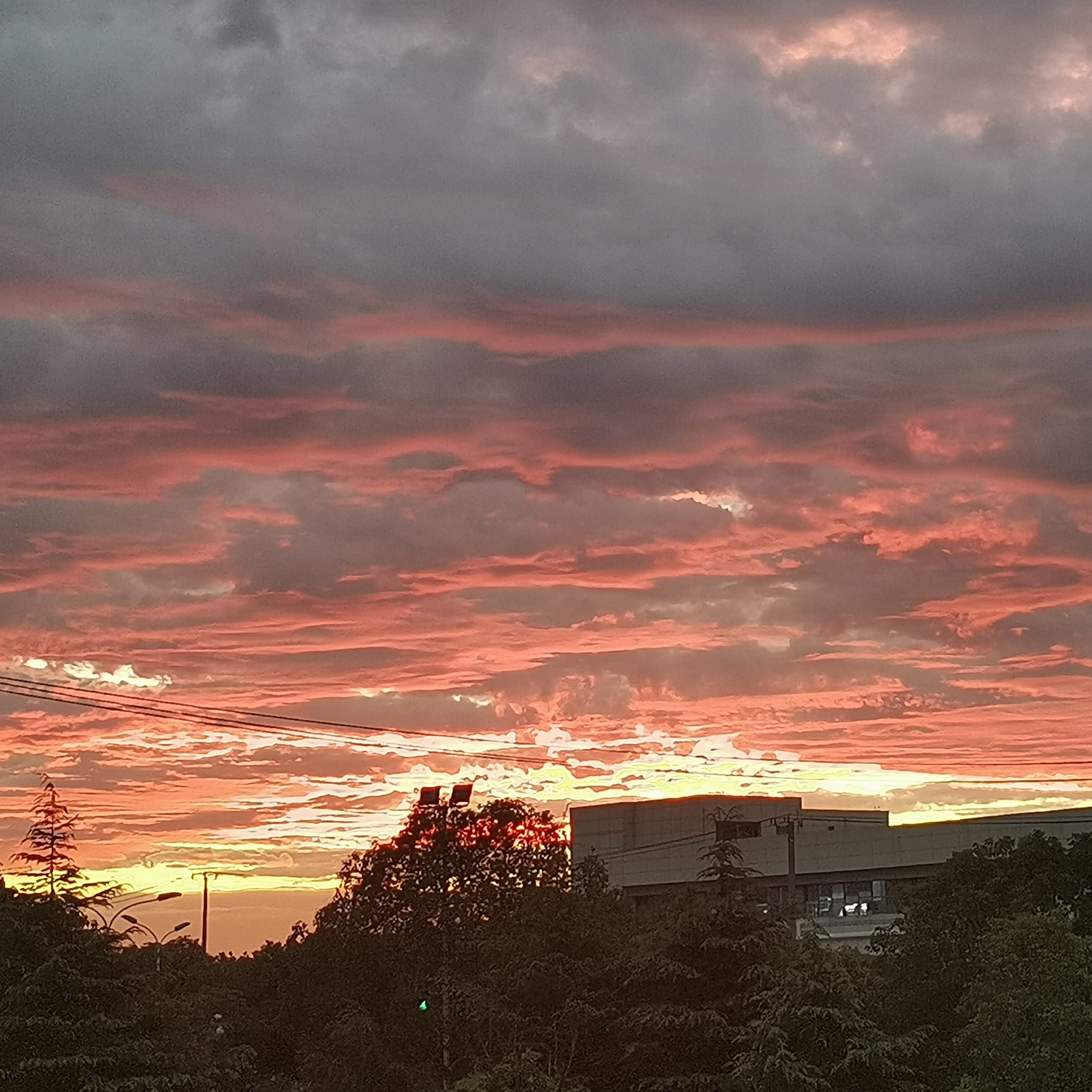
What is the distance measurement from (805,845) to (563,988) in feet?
293

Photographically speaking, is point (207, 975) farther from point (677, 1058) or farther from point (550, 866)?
point (677, 1058)

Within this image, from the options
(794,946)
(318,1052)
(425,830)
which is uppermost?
(425,830)

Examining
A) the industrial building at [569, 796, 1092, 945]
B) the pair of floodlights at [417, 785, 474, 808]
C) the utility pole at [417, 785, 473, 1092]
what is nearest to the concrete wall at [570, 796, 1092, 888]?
the industrial building at [569, 796, 1092, 945]

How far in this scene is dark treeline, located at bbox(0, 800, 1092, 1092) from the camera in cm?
4250

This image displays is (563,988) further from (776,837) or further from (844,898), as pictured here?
(776,837)

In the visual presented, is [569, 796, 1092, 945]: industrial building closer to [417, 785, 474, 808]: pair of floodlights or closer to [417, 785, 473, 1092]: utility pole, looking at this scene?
[417, 785, 474, 808]: pair of floodlights

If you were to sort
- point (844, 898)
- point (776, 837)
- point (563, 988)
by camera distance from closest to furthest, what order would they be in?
point (563, 988), point (844, 898), point (776, 837)

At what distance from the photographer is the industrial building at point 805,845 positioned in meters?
132

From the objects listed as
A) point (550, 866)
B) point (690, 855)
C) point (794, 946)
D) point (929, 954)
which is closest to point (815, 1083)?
point (794, 946)

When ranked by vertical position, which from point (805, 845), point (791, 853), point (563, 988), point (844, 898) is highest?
point (805, 845)

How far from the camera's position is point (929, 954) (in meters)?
63.1

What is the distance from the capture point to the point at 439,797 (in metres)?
79.0

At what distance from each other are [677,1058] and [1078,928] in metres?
19.5

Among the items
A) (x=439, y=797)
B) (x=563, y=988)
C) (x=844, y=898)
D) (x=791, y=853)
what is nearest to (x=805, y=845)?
(x=844, y=898)
